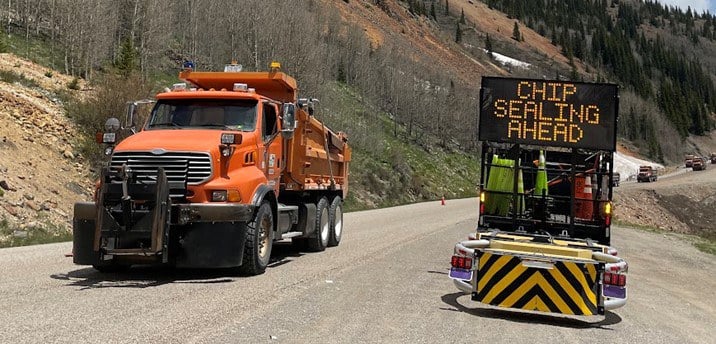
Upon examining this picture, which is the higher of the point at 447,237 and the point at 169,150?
the point at 169,150

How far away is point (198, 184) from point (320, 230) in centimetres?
543

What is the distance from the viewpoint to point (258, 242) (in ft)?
34.9

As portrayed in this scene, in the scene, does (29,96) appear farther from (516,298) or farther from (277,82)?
(516,298)

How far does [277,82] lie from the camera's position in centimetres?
1309

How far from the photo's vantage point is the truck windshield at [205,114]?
36.7 feet

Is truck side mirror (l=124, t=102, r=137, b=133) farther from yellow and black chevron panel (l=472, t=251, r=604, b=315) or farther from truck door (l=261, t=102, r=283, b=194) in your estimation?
yellow and black chevron panel (l=472, t=251, r=604, b=315)

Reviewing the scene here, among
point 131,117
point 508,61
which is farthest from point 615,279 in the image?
point 508,61

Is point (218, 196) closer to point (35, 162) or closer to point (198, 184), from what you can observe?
point (198, 184)

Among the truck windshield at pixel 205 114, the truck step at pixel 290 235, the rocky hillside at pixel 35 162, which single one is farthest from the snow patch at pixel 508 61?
the truck windshield at pixel 205 114

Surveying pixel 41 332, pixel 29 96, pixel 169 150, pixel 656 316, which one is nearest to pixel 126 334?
pixel 41 332

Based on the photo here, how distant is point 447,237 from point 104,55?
86.6ft

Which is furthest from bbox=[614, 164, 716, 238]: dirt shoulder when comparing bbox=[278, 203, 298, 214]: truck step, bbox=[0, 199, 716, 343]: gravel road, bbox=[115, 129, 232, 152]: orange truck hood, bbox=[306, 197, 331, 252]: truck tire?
bbox=[115, 129, 232, 152]: orange truck hood

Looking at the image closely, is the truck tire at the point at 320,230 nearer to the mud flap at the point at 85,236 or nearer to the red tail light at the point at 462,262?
the mud flap at the point at 85,236

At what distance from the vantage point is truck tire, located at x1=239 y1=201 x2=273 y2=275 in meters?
10.3
